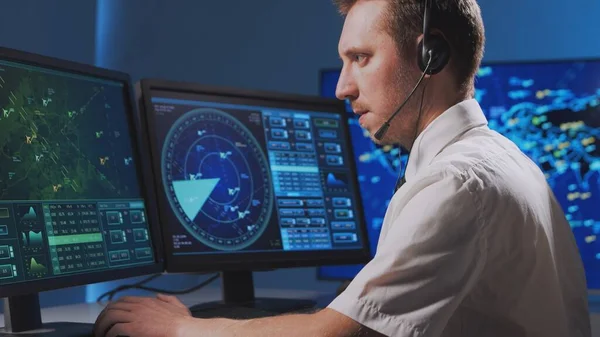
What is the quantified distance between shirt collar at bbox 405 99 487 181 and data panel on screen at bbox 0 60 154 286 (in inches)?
21.4

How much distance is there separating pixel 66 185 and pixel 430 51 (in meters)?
0.63

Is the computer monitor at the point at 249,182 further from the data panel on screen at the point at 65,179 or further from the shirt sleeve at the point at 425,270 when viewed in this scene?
the shirt sleeve at the point at 425,270

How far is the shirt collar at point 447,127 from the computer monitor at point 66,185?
54 cm

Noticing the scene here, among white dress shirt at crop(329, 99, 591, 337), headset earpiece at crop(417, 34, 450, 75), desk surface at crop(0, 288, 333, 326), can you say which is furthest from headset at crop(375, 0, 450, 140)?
desk surface at crop(0, 288, 333, 326)

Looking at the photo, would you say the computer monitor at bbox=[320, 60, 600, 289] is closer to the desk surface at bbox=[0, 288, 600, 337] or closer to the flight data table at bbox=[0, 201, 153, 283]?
the desk surface at bbox=[0, 288, 600, 337]

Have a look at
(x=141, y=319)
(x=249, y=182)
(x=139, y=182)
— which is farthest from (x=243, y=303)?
(x=141, y=319)

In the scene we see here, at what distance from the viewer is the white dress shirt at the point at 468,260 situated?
0.98 m

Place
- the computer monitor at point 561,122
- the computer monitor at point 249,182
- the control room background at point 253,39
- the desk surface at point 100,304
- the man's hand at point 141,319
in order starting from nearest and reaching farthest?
the man's hand at point 141,319 → the desk surface at point 100,304 → the computer monitor at point 249,182 → the computer monitor at point 561,122 → the control room background at point 253,39

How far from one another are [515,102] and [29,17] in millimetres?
1247

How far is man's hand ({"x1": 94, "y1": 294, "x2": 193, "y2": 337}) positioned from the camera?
3.93ft

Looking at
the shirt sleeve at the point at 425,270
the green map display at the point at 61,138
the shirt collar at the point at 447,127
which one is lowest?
the shirt sleeve at the point at 425,270

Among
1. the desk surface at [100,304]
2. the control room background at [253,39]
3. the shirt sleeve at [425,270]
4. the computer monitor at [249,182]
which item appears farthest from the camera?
Answer: the control room background at [253,39]

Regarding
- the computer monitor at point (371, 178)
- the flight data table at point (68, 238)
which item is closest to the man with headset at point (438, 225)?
the flight data table at point (68, 238)

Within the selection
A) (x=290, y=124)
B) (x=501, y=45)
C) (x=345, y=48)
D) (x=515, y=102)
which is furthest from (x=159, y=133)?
(x=501, y=45)
